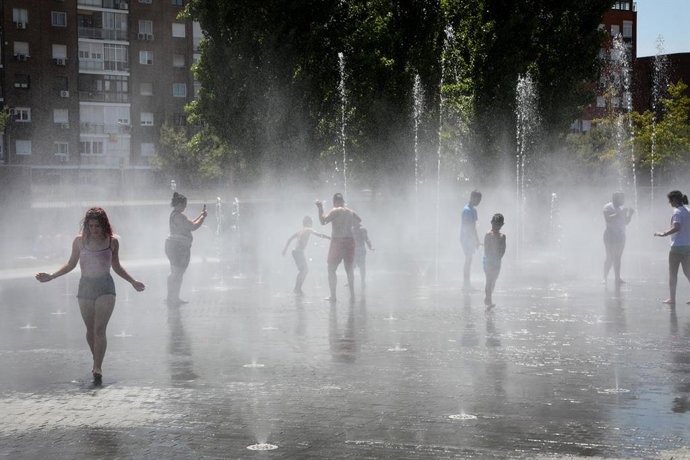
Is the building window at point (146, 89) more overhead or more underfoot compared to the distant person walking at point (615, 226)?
more overhead

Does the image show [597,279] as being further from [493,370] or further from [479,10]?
[479,10]

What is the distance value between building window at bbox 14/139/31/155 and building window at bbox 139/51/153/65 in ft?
35.3

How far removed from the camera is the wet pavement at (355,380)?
297 inches

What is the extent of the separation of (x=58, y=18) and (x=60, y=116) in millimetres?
6828

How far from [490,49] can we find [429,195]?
636cm

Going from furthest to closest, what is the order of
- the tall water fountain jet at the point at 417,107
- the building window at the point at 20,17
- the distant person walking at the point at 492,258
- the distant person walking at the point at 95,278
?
the building window at the point at 20,17
the tall water fountain jet at the point at 417,107
the distant person walking at the point at 492,258
the distant person walking at the point at 95,278

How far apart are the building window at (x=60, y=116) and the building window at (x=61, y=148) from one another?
61.4 inches

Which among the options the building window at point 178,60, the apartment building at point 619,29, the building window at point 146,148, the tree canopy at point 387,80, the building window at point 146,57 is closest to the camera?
the tree canopy at point 387,80

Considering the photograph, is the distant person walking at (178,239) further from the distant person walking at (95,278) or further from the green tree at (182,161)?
the green tree at (182,161)

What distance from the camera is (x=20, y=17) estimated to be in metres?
75.6

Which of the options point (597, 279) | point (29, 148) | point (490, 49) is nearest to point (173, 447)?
point (597, 279)

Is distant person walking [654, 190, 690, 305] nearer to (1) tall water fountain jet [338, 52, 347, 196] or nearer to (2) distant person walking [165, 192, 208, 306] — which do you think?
(2) distant person walking [165, 192, 208, 306]

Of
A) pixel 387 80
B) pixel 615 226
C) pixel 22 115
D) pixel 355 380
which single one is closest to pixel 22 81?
pixel 22 115

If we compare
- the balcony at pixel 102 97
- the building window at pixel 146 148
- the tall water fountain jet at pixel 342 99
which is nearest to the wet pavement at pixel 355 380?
the tall water fountain jet at pixel 342 99
